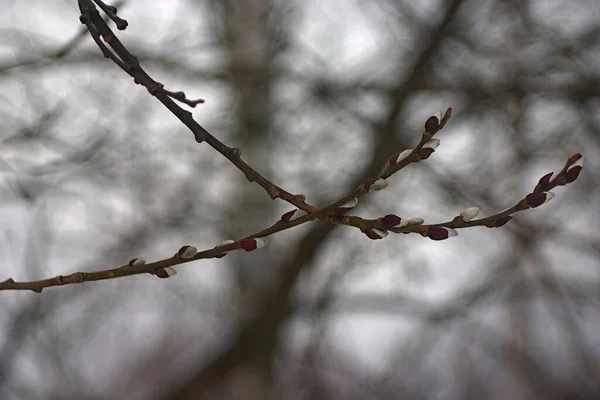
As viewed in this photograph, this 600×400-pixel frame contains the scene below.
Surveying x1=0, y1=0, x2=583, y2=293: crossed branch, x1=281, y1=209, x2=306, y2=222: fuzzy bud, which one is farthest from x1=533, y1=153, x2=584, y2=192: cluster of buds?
x1=281, y1=209, x2=306, y2=222: fuzzy bud

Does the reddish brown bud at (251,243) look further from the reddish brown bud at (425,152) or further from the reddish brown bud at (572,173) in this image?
the reddish brown bud at (572,173)

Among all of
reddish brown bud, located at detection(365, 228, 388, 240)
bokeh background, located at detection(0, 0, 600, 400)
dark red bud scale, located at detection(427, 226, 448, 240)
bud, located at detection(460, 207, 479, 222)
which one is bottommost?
dark red bud scale, located at detection(427, 226, 448, 240)

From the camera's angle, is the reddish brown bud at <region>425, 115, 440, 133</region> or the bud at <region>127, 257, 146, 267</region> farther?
the bud at <region>127, 257, 146, 267</region>

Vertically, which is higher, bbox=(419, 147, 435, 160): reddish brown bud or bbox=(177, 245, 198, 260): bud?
bbox=(419, 147, 435, 160): reddish brown bud

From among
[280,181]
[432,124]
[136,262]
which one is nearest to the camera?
[432,124]

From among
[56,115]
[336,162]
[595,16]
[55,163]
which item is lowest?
[55,163]

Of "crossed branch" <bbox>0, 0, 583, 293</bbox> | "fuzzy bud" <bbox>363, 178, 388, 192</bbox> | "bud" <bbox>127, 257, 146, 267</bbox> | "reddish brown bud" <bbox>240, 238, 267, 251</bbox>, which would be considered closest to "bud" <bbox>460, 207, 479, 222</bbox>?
"crossed branch" <bbox>0, 0, 583, 293</bbox>

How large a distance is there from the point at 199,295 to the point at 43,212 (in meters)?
1.59

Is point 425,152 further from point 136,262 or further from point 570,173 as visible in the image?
point 136,262

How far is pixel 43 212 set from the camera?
9.85 feet

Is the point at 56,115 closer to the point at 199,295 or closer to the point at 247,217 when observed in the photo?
the point at 247,217

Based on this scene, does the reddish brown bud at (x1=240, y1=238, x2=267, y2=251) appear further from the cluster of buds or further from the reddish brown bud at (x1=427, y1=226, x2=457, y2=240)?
the cluster of buds

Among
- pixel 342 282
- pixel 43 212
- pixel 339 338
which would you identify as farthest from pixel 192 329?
pixel 43 212

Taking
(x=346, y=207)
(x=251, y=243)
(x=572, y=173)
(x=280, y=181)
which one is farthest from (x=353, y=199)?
(x=280, y=181)
